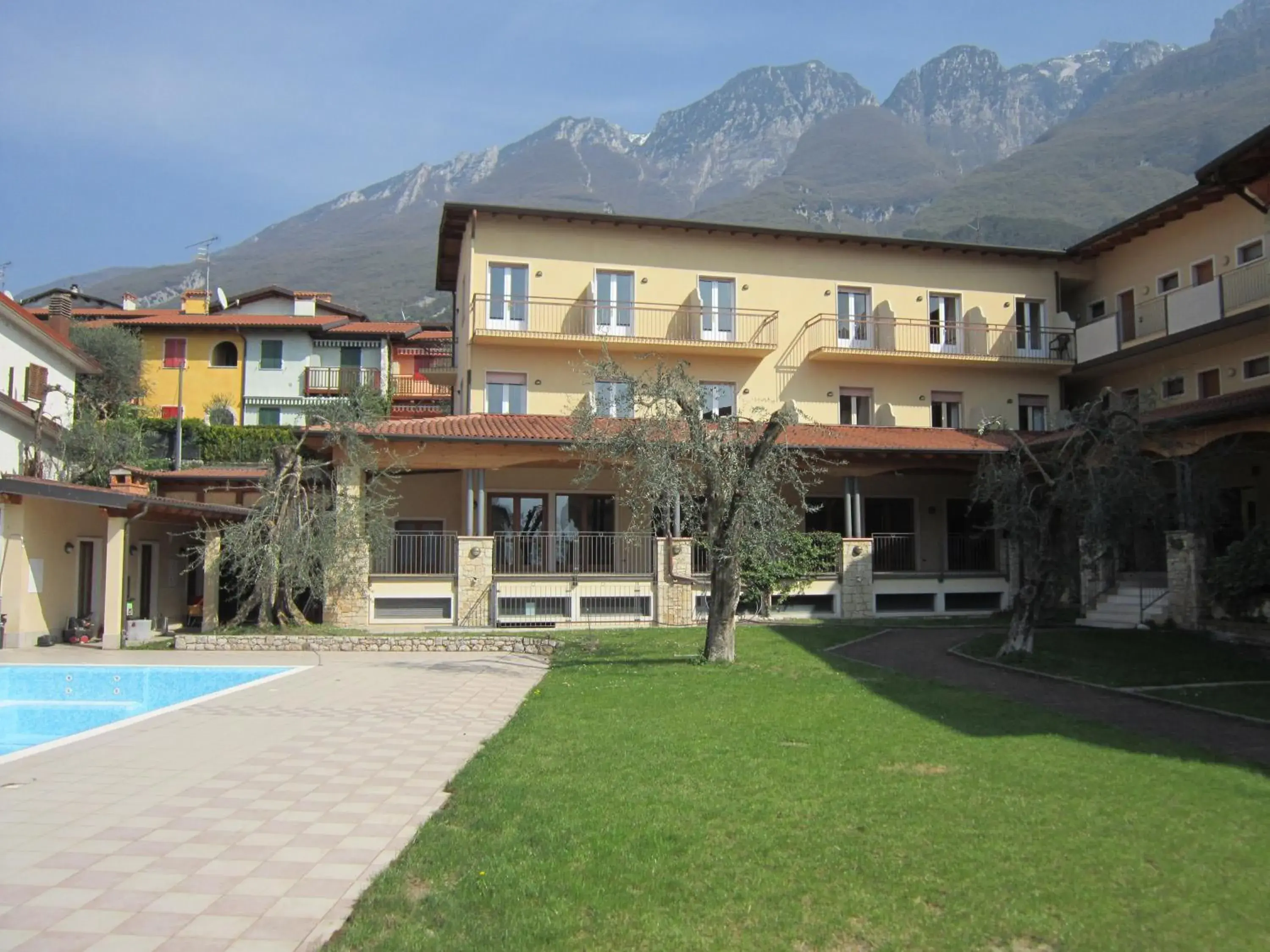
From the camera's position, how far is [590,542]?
23.5m

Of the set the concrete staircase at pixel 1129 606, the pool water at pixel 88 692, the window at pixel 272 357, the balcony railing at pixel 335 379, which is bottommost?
the pool water at pixel 88 692

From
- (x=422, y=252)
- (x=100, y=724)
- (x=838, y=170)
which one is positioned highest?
(x=838, y=170)

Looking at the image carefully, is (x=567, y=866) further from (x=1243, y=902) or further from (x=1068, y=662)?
(x=1068, y=662)

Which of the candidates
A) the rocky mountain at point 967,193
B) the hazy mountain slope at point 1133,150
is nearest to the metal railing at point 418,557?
the rocky mountain at point 967,193

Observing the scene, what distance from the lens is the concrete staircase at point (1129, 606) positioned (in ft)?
59.8

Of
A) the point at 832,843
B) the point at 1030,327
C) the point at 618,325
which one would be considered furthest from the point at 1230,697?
the point at 1030,327

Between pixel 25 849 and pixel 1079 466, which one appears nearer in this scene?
pixel 25 849

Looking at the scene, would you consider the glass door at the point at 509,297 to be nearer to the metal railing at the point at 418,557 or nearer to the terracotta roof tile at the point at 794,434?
the terracotta roof tile at the point at 794,434

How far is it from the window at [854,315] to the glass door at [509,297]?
30.2ft

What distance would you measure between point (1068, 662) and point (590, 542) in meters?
11.9

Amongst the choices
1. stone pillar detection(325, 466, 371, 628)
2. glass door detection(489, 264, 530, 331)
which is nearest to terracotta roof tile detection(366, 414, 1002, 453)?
stone pillar detection(325, 466, 371, 628)

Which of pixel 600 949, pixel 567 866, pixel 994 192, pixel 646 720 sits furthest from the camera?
pixel 994 192

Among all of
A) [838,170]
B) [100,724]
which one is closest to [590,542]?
[100,724]

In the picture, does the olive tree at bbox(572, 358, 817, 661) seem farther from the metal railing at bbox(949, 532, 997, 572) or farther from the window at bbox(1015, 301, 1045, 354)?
the window at bbox(1015, 301, 1045, 354)
